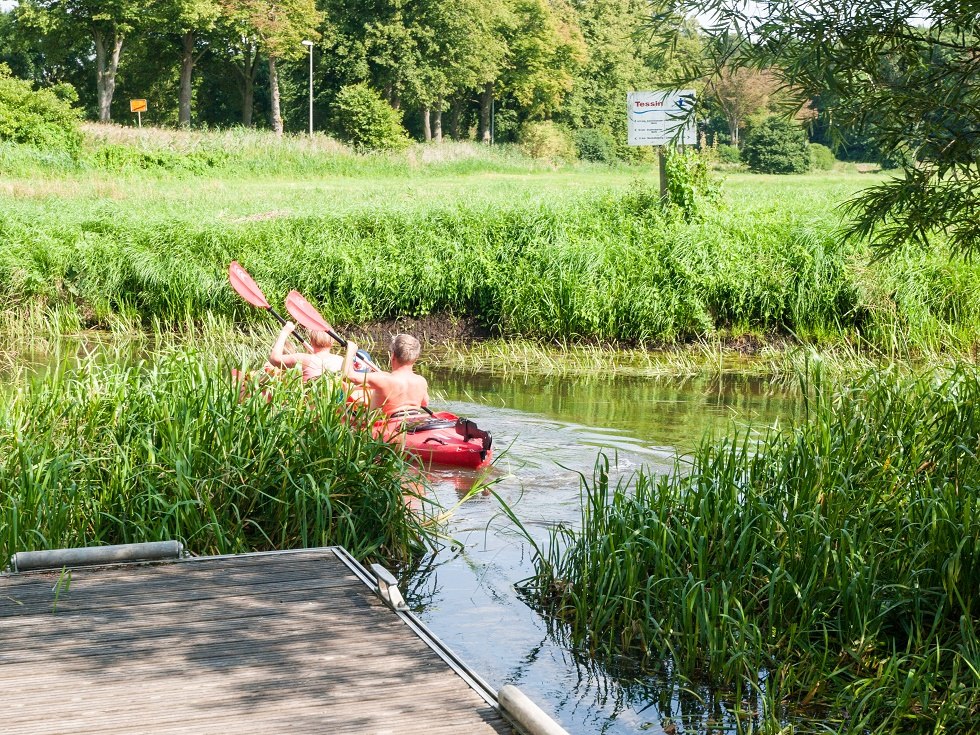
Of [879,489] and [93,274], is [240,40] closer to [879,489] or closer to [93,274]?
[93,274]

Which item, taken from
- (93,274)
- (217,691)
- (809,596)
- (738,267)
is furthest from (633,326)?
(217,691)

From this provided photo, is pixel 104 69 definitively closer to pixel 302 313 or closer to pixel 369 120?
pixel 369 120

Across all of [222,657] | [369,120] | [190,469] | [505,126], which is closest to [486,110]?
[505,126]

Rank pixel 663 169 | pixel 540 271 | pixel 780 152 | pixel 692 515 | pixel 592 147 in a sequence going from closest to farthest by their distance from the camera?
pixel 692 515
pixel 540 271
pixel 663 169
pixel 780 152
pixel 592 147

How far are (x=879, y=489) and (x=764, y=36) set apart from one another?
7.92 feet

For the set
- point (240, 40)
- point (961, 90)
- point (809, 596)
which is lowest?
point (809, 596)

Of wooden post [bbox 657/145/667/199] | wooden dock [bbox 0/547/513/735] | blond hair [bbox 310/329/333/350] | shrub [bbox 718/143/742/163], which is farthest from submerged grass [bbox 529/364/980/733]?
shrub [bbox 718/143/742/163]

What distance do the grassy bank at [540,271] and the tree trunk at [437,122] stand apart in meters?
47.0

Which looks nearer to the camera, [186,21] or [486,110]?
[186,21]

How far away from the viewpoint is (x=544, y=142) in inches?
2525

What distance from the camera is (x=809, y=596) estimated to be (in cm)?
499

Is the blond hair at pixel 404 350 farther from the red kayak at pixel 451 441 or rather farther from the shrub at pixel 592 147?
the shrub at pixel 592 147

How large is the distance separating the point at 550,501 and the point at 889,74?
4.07 m

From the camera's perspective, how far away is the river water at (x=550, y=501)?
16.1 feet
